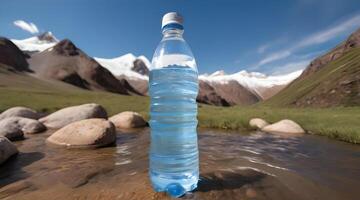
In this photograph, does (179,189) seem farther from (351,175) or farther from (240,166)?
(351,175)

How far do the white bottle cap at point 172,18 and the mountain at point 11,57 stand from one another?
14879 centimetres

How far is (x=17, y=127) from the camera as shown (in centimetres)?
1373

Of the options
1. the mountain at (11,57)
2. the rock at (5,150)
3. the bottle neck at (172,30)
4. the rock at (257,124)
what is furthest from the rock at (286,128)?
the mountain at (11,57)

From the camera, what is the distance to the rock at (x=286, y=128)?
15.9 metres

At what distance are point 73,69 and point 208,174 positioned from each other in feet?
540

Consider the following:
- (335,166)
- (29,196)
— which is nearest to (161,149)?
(29,196)

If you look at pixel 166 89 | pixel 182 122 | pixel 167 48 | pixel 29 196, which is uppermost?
pixel 167 48

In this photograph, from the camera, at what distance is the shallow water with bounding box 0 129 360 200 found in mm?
5066

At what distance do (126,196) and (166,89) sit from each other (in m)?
2.16

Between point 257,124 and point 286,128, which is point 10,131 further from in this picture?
point 286,128

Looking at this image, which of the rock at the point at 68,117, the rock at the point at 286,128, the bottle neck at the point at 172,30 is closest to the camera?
the bottle neck at the point at 172,30

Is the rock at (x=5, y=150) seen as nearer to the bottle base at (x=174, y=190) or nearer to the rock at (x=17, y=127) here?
the rock at (x=17, y=127)

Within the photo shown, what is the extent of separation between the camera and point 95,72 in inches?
6412

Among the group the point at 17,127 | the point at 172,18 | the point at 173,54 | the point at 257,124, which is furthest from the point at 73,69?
the point at 172,18
